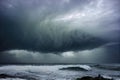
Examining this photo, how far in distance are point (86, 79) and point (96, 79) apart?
1.12 metres

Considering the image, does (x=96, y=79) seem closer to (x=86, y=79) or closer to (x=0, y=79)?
(x=86, y=79)

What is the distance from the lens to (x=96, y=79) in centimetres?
1925

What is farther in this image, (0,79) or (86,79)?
(86,79)

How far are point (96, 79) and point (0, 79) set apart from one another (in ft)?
34.7

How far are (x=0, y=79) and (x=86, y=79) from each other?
9.51 meters

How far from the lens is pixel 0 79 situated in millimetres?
18266

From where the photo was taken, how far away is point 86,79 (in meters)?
19.5

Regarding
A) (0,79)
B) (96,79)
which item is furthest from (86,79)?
(0,79)
